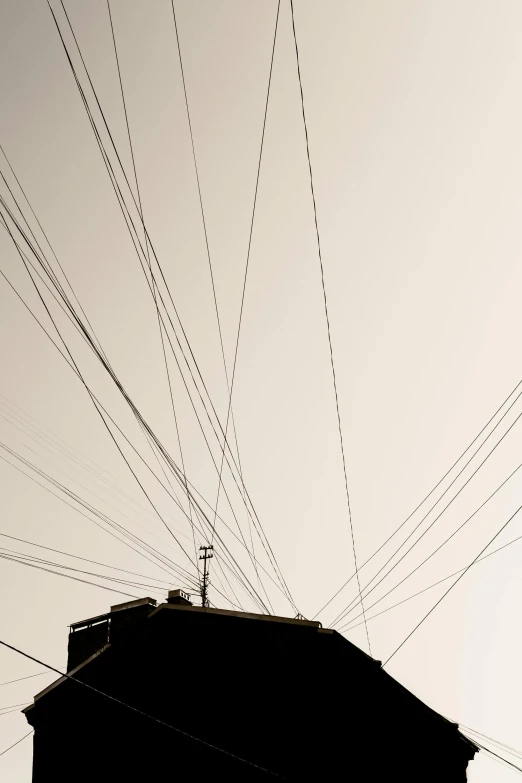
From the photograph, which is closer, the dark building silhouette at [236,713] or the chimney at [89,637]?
the dark building silhouette at [236,713]

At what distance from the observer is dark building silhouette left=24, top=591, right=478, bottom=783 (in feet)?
43.7

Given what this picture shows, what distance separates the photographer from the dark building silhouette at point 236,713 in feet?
43.7

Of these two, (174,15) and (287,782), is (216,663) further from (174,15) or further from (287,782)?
(174,15)

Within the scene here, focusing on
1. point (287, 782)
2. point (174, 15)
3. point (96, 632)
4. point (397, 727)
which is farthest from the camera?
point (96, 632)

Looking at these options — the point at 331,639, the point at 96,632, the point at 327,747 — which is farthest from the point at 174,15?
the point at 96,632

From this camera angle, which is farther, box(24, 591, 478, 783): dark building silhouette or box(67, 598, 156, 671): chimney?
box(67, 598, 156, 671): chimney

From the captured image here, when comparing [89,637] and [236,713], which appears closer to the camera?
[236,713]

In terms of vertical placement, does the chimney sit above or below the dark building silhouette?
above

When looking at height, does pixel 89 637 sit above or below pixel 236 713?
above

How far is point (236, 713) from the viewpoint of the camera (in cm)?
1368

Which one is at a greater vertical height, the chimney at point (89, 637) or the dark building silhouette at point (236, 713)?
the chimney at point (89, 637)

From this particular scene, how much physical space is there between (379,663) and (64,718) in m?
6.96

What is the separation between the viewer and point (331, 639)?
14.0 m

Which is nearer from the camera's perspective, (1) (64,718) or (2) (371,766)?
(2) (371,766)
